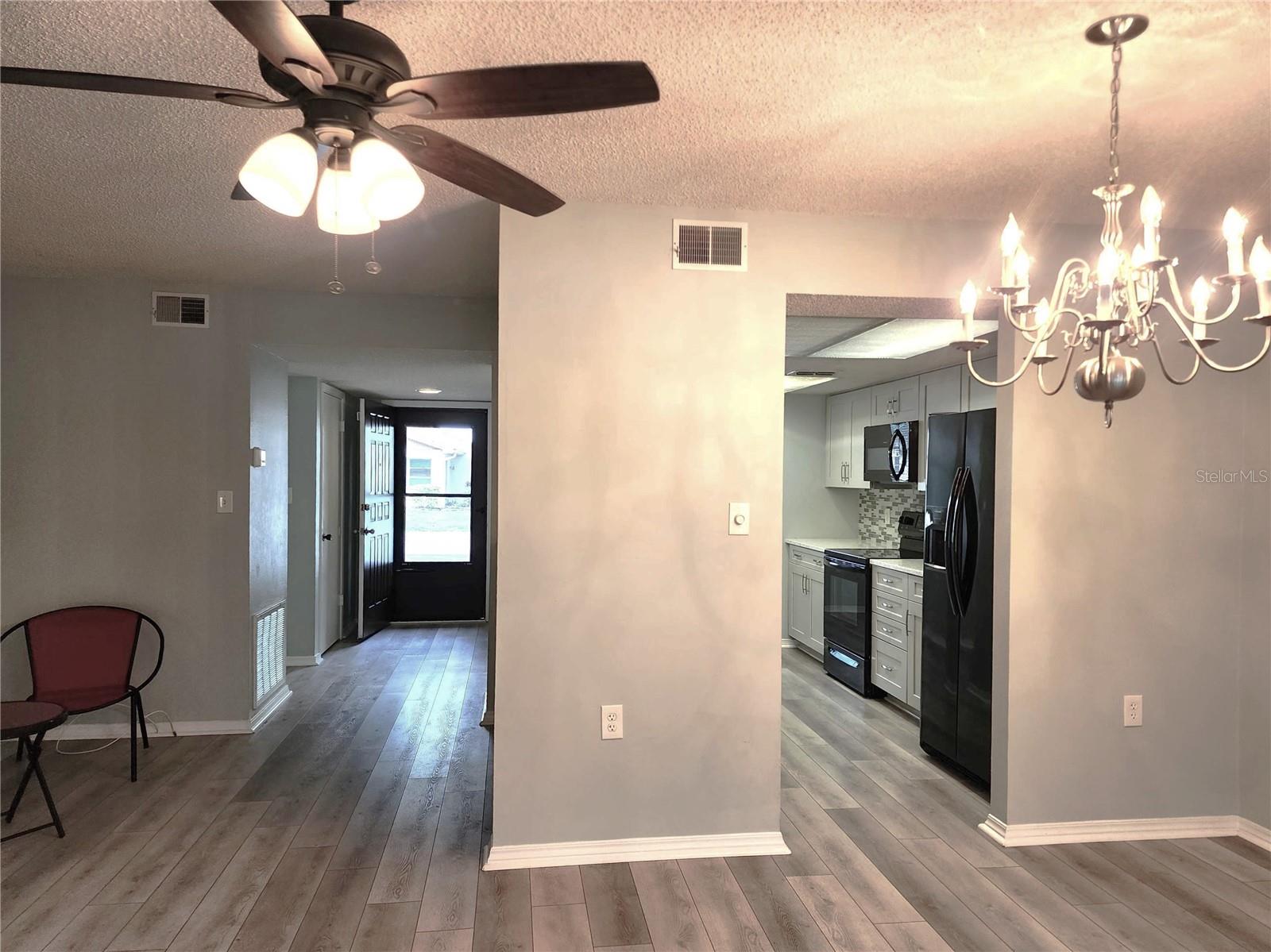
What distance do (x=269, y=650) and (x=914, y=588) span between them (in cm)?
371

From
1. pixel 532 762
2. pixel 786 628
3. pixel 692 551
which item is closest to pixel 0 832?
pixel 532 762

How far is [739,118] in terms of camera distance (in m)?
2.15

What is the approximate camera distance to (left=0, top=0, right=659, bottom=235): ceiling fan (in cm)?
127

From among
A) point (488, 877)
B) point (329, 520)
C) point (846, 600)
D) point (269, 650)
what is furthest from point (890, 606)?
point (329, 520)

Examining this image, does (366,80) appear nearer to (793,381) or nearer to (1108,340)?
(1108,340)

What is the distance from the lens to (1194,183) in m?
2.58

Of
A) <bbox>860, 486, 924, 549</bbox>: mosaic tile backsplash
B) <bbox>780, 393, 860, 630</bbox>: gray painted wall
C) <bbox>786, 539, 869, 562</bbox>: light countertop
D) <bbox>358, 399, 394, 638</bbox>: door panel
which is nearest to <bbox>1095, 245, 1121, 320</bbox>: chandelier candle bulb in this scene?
<bbox>860, 486, 924, 549</bbox>: mosaic tile backsplash

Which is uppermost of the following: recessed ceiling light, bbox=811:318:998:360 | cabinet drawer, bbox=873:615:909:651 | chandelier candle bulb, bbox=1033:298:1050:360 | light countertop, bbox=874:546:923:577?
recessed ceiling light, bbox=811:318:998:360

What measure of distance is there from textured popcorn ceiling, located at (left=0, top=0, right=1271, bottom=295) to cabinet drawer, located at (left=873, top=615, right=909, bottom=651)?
253 centimetres

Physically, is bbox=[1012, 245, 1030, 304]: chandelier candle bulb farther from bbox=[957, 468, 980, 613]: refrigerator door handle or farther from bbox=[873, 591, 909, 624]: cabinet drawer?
bbox=[873, 591, 909, 624]: cabinet drawer

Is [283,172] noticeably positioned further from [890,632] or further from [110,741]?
[890,632]

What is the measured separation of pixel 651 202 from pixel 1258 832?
3.33m

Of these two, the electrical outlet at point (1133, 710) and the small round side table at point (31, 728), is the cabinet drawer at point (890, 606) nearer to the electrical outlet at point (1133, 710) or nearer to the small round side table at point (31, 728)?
the electrical outlet at point (1133, 710)

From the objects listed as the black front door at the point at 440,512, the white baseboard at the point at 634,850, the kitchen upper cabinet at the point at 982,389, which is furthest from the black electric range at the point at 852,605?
the black front door at the point at 440,512
